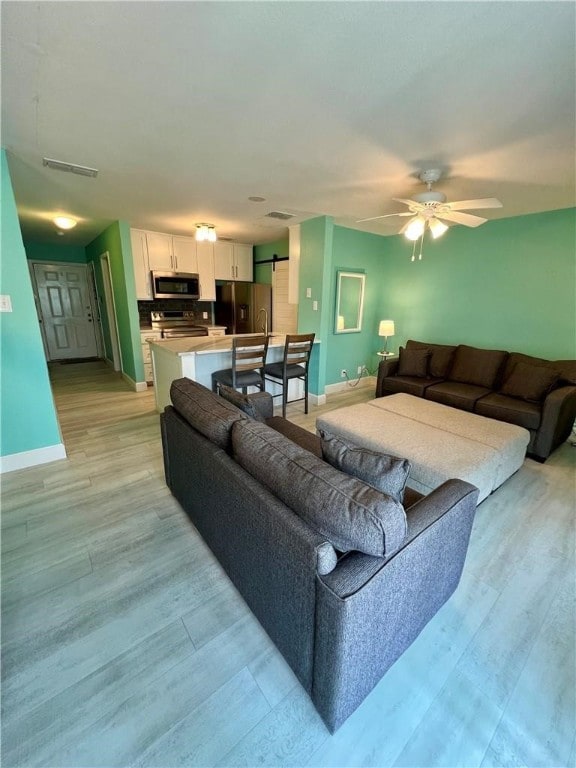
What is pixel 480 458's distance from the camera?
1988mm

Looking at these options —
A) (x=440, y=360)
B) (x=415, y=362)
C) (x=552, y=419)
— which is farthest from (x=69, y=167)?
(x=552, y=419)

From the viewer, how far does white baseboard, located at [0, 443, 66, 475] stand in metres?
2.54

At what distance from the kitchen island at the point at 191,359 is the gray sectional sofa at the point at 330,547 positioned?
1.67 meters

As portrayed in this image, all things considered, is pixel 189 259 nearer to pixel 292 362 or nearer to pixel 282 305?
pixel 282 305

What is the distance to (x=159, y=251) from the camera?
4875mm

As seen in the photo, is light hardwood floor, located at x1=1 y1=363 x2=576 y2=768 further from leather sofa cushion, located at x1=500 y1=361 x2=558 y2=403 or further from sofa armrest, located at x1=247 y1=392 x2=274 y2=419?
Result: leather sofa cushion, located at x1=500 y1=361 x2=558 y2=403

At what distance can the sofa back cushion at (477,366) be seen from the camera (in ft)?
11.7

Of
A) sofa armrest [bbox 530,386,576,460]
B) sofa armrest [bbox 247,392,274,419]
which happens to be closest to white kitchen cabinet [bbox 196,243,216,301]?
sofa armrest [bbox 247,392,274,419]

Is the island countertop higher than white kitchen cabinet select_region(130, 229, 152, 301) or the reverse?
the reverse

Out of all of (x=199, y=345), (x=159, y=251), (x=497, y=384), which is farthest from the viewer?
(x=159, y=251)

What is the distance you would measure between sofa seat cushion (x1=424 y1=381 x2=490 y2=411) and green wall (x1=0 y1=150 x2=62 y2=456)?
151 inches

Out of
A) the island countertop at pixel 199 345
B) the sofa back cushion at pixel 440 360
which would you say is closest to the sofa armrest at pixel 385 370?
the sofa back cushion at pixel 440 360

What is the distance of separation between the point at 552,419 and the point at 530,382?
20.0 inches

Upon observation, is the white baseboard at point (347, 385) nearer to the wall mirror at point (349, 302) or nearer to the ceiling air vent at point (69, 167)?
the wall mirror at point (349, 302)
